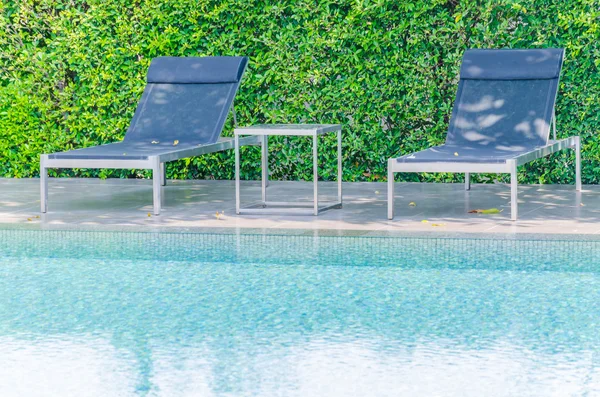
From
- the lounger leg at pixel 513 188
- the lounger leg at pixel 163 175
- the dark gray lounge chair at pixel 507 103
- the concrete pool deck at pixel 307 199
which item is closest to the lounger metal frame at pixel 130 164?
the concrete pool deck at pixel 307 199

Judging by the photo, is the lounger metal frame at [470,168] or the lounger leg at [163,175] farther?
the lounger leg at [163,175]

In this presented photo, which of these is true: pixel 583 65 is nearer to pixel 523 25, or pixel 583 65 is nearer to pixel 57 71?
pixel 523 25

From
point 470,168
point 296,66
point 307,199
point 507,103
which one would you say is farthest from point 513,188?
point 296,66

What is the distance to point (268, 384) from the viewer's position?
483 centimetres

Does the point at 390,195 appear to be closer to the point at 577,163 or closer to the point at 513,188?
the point at 513,188

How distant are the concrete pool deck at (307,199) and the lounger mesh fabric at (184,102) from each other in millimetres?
557

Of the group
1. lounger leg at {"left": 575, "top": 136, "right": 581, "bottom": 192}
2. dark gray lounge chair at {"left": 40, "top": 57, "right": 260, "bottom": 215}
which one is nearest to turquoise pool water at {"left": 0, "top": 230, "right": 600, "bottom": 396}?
dark gray lounge chair at {"left": 40, "top": 57, "right": 260, "bottom": 215}

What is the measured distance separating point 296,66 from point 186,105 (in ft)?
4.26

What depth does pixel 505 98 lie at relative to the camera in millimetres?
10516

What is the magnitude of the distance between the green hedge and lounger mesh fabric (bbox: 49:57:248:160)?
752 millimetres

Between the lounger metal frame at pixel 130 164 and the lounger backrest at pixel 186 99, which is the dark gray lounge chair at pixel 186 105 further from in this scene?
the lounger metal frame at pixel 130 164

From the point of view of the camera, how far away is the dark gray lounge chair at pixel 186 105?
1066cm

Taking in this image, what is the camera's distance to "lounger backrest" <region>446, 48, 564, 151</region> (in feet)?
33.7

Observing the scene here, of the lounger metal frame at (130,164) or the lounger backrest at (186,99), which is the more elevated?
the lounger backrest at (186,99)
